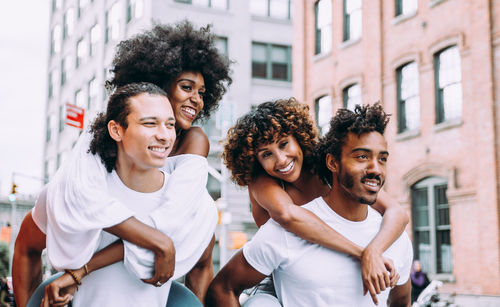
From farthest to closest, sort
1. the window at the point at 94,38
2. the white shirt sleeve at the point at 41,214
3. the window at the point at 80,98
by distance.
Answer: the window at the point at 80,98 → the window at the point at 94,38 → the white shirt sleeve at the point at 41,214

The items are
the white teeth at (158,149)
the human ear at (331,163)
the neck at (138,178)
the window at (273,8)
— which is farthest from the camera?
the window at (273,8)

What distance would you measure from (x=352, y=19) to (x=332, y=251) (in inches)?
832

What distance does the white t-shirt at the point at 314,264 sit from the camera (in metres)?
3.43

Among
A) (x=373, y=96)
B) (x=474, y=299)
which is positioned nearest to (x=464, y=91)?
(x=373, y=96)

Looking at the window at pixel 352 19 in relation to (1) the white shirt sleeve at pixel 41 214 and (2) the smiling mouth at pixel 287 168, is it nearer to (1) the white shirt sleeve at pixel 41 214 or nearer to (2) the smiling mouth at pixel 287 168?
(2) the smiling mouth at pixel 287 168

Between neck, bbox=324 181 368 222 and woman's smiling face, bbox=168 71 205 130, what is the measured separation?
0.90 metres

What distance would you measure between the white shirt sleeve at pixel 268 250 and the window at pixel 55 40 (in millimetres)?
45318

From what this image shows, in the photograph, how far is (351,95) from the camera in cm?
2348

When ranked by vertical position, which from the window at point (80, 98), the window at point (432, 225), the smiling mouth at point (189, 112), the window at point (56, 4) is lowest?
the window at point (432, 225)

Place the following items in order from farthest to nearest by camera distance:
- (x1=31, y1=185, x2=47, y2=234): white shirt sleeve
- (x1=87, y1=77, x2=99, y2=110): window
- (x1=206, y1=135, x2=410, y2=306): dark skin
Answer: (x1=87, y1=77, x2=99, y2=110): window → (x1=206, y1=135, x2=410, y2=306): dark skin → (x1=31, y1=185, x2=47, y2=234): white shirt sleeve

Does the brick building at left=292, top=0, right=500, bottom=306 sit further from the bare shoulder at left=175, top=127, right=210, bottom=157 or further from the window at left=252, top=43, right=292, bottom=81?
the bare shoulder at left=175, top=127, right=210, bottom=157

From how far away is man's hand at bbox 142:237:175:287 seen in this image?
9.75 ft

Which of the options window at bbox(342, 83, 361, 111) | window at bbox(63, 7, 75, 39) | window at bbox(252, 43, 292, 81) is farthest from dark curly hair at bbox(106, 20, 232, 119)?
window at bbox(63, 7, 75, 39)

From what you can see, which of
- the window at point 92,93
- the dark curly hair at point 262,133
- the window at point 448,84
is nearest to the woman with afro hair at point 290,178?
the dark curly hair at point 262,133
